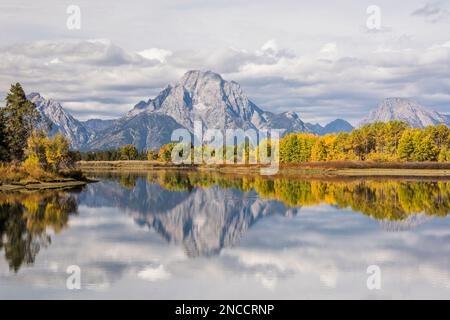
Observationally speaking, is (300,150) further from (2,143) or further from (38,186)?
(38,186)

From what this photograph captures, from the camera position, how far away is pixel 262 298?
75.0 feet

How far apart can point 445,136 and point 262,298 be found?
16979cm

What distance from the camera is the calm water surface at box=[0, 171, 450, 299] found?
24619 millimetres

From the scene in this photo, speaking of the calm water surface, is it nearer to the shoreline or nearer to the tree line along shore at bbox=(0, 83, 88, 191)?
the shoreline

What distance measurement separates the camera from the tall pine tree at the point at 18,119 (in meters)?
98.1

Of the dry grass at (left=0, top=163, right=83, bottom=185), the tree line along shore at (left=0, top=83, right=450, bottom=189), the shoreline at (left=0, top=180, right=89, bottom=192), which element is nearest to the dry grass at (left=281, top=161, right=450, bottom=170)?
the tree line along shore at (left=0, top=83, right=450, bottom=189)

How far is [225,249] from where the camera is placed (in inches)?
1364

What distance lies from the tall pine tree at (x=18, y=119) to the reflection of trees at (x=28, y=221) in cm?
3272

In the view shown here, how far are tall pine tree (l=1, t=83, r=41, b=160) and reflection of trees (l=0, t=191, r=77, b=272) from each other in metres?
32.7

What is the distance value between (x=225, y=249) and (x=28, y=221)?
18573mm

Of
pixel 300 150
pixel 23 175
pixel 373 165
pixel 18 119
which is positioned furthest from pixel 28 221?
pixel 300 150

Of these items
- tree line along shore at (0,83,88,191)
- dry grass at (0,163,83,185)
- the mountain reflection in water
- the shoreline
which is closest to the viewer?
the mountain reflection in water
